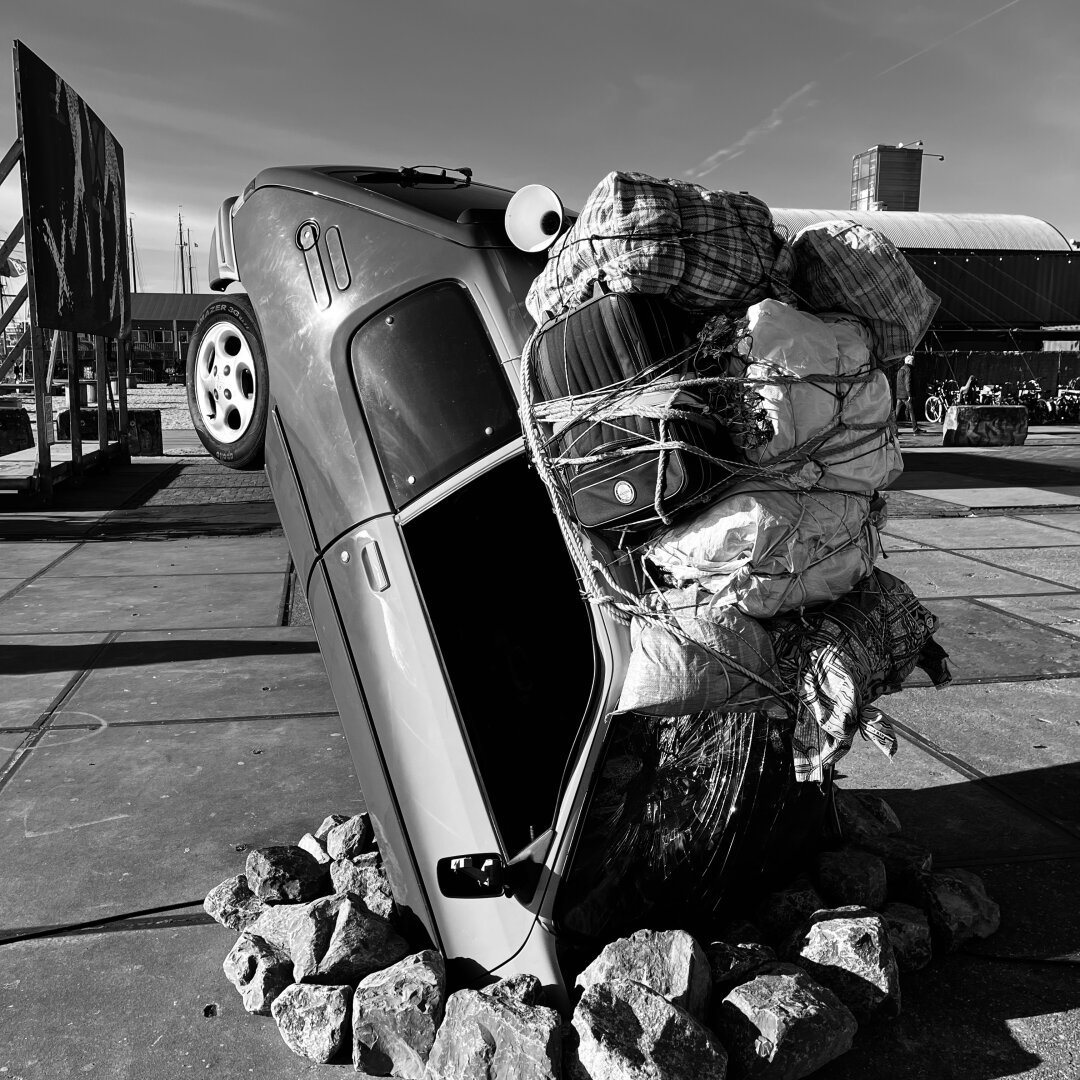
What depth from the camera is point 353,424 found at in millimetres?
2912

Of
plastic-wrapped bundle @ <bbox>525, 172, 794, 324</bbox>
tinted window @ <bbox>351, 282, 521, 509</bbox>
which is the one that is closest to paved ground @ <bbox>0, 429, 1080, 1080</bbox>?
tinted window @ <bbox>351, 282, 521, 509</bbox>

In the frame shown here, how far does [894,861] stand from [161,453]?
16580 millimetres

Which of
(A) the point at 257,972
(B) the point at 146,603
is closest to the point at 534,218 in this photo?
A: (A) the point at 257,972

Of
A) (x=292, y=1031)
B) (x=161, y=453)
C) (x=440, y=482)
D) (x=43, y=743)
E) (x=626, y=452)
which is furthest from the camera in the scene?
(x=161, y=453)

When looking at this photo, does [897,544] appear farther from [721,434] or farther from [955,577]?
[721,434]

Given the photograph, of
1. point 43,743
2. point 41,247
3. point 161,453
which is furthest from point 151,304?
point 43,743

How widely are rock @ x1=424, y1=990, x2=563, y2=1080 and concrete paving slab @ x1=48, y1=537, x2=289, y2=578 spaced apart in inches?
239

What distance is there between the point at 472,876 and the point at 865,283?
171 cm

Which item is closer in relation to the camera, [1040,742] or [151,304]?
[1040,742]

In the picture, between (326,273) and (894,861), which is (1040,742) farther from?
(326,273)

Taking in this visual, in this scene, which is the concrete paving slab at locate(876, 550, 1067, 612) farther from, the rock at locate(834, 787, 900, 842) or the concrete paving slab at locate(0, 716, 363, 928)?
the concrete paving slab at locate(0, 716, 363, 928)

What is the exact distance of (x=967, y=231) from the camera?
35875 mm

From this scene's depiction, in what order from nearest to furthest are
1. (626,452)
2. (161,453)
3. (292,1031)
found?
(626,452)
(292,1031)
(161,453)

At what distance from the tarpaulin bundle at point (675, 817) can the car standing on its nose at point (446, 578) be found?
0.29 feet
